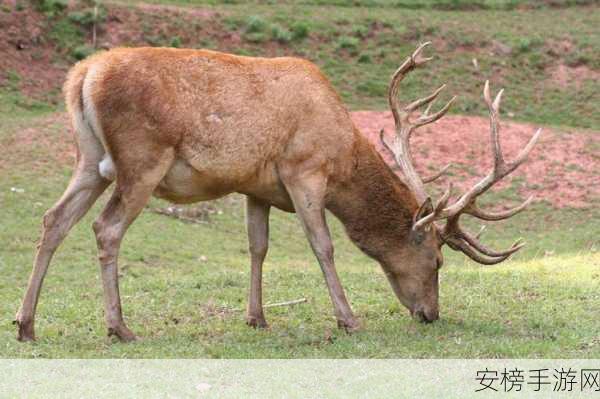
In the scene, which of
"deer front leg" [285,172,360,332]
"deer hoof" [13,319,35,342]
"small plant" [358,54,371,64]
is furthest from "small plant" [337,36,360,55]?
"deer hoof" [13,319,35,342]

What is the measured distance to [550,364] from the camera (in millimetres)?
6754

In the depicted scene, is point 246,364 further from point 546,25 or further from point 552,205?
point 546,25

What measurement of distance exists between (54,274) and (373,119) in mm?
8737

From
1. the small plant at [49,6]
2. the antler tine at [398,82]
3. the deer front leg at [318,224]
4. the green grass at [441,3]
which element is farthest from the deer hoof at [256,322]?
the green grass at [441,3]

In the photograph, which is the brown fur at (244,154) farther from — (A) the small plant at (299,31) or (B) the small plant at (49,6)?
(A) the small plant at (299,31)

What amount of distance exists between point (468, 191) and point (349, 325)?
147 cm

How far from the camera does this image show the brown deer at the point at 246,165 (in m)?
7.70

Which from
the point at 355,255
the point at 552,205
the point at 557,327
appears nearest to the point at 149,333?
the point at 557,327

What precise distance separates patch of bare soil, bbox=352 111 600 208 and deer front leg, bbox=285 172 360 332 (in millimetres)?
9655

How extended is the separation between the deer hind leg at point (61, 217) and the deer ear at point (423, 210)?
237 cm

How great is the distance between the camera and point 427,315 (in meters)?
8.48

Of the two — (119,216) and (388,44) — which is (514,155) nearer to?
(388,44)

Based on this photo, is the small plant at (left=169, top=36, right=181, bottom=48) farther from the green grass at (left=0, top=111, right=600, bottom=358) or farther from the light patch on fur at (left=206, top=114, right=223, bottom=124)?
the light patch on fur at (left=206, top=114, right=223, bottom=124)

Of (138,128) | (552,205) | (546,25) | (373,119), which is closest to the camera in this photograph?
(138,128)
